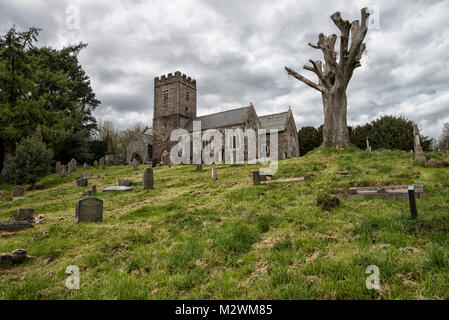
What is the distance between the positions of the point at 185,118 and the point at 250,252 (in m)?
41.3

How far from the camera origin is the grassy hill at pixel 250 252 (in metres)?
3.30

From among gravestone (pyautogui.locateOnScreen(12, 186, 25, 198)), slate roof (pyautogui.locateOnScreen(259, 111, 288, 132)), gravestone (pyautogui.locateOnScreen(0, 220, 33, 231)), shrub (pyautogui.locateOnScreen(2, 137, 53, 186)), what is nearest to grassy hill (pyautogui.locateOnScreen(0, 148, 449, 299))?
gravestone (pyautogui.locateOnScreen(0, 220, 33, 231))

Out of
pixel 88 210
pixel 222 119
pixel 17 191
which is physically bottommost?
pixel 17 191

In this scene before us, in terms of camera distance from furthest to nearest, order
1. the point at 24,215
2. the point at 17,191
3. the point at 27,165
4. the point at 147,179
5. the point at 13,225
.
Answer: the point at 27,165 < the point at 17,191 < the point at 147,179 < the point at 24,215 < the point at 13,225

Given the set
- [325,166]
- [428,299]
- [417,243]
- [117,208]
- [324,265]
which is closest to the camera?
[428,299]

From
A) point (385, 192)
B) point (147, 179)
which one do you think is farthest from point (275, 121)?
point (385, 192)

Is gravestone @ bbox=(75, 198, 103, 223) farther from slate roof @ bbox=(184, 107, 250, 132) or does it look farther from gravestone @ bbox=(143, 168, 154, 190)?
slate roof @ bbox=(184, 107, 250, 132)

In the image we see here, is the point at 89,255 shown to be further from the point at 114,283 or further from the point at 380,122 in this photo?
the point at 380,122

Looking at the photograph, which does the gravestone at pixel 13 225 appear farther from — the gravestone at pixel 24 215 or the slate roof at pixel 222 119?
the slate roof at pixel 222 119

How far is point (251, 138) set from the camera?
129 ft

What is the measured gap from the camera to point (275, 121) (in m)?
44.2

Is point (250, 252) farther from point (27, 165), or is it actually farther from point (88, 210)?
point (27, 165)

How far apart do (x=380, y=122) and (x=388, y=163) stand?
33089 mm
